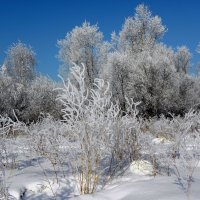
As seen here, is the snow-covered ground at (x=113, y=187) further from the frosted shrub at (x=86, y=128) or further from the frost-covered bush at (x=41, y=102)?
the frost-covered bush at (x=41, y=102)

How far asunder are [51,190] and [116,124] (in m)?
Answer: 1.41

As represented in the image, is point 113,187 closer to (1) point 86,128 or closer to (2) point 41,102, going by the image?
(1) point 86,128

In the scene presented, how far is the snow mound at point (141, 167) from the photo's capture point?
204 inches


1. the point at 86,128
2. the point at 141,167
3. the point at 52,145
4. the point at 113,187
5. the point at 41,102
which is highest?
the point at 41,102

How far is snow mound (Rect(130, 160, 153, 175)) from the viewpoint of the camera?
517cm

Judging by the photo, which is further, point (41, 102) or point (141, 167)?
point (41, 102)

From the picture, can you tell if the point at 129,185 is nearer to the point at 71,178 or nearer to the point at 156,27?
the point at 71,178

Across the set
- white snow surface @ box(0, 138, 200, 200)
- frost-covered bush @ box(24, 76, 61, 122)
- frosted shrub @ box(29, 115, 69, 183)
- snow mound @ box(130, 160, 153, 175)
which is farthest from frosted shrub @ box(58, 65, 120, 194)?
frost-covered bush @ box(24, 76, 61, 122)

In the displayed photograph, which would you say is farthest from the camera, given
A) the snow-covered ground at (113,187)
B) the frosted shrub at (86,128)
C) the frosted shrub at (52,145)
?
the frosted shrub at (52,145)

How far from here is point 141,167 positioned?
5.23 metres

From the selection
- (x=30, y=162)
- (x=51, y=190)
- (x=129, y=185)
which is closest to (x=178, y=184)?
(x=129, y=185)

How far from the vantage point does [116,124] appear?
5.43 m

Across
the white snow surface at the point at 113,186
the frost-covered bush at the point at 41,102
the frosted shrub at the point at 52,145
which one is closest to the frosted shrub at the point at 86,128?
the white snow surface at the point at 113,186

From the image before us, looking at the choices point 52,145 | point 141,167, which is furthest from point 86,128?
point 141,167
